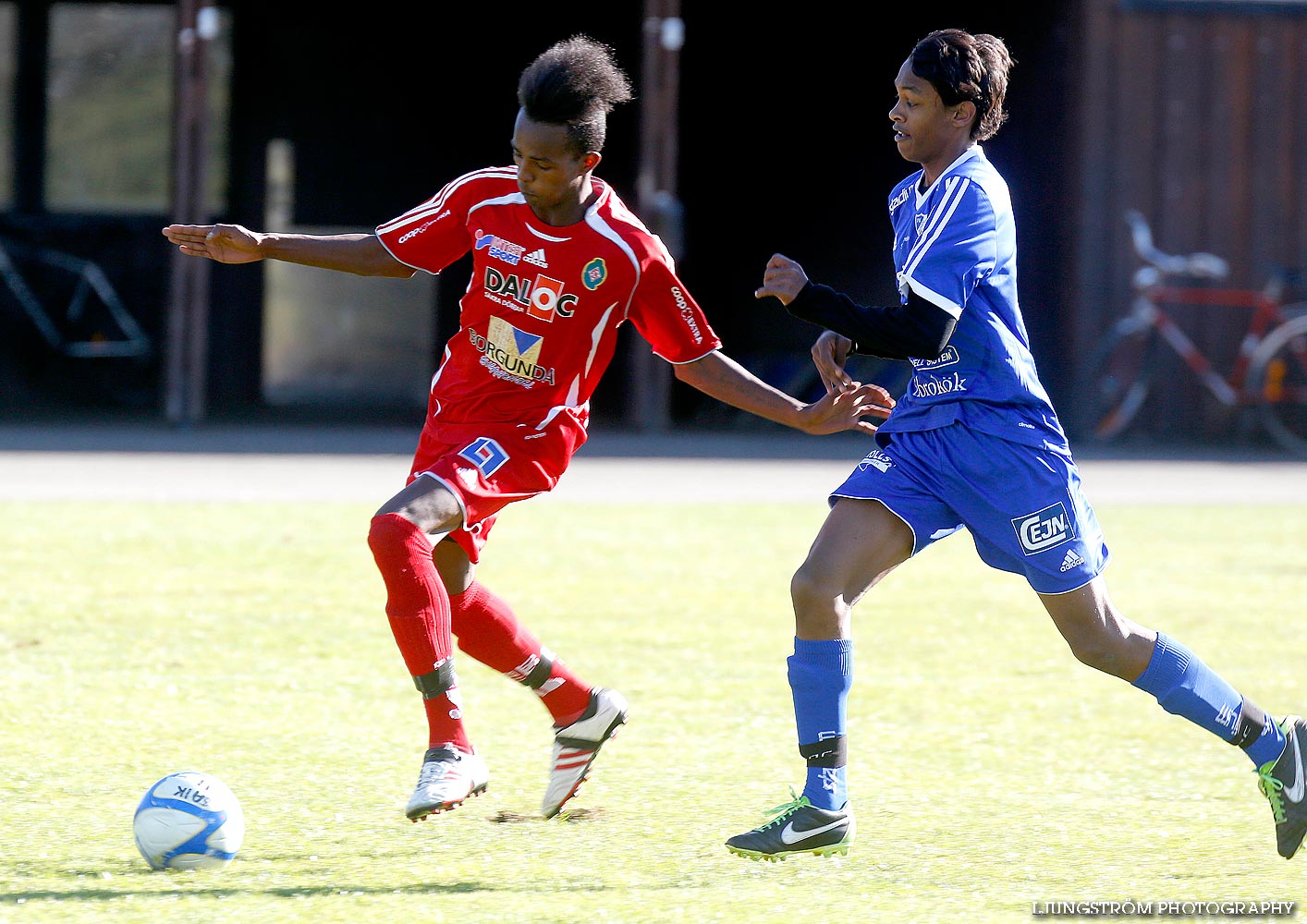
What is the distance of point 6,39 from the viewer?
60.7 feet

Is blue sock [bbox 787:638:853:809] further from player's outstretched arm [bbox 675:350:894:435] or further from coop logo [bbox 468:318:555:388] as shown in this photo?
coop logo [bbox 468:318:555:388]

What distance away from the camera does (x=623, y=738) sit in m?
5.20

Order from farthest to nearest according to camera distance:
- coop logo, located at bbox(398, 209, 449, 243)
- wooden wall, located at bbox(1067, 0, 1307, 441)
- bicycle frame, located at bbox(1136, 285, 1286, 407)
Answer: wooden wall, located at bbox(1067, 0, 1307, 441) → bicycle frame, located at bbox(1136, 285, 1286, 407) → coop logo, located at bbox(398, 209, 449, 243)

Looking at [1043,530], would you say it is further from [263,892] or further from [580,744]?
[263,892]

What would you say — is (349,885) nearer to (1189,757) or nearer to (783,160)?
(1189,757)

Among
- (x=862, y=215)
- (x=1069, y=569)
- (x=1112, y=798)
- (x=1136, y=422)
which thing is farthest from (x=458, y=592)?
(x=862, y=215)

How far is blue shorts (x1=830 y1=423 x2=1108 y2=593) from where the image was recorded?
3949mm

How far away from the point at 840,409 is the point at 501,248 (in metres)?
0.97

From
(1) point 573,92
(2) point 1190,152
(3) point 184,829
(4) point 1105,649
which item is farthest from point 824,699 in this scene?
(2) point 1190,152

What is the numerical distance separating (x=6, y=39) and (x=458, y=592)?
53.8 ft

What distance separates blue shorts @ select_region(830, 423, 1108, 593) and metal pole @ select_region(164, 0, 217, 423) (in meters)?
11.7

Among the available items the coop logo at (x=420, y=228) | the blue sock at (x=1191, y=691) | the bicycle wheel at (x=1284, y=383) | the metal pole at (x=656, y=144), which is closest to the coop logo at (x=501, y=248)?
the coop logo at (x=420, y=228)

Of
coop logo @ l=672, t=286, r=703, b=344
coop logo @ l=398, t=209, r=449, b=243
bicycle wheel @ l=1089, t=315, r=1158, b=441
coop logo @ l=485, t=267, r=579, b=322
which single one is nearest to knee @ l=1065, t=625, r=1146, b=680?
coop logo @ l=672, t=286, r=703, b=344

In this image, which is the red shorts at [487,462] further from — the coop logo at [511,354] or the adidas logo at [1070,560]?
the adidas logo at [1070,560]
